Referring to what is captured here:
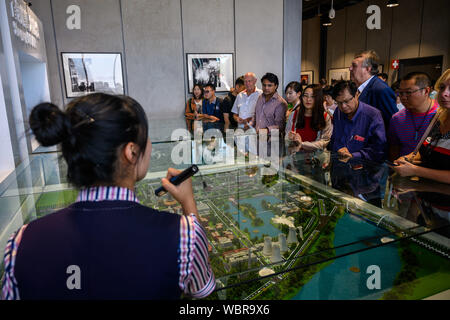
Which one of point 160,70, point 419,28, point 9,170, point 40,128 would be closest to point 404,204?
point 40,128

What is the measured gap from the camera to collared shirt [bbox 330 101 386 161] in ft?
8.33

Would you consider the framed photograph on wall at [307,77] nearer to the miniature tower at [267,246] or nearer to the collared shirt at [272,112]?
the collared shirt at [272,112]

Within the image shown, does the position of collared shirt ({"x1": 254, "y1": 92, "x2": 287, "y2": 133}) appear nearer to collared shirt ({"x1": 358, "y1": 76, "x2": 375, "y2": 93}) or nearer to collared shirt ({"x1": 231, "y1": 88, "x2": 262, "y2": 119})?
collared shirt ({"x1": 231, "y1": 88, "x2": 262, "y2": 119})

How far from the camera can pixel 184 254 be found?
0.68 m

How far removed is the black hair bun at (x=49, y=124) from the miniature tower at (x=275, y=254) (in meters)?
0.85

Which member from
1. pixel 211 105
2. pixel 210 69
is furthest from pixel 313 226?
pixel 210 69

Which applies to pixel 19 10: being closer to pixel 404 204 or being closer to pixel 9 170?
pixel 9 170

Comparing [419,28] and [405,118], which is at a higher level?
[419,28]

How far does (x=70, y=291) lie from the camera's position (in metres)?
0.66

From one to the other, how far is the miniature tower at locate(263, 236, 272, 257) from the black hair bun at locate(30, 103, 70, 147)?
0.93m

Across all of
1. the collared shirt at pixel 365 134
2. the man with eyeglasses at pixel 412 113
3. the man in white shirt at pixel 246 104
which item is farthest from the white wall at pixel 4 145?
the man with eyeglasses at pixel 412 113

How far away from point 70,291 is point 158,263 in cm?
20

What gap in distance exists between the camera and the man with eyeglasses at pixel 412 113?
7.66ft

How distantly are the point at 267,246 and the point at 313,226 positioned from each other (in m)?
0.33
